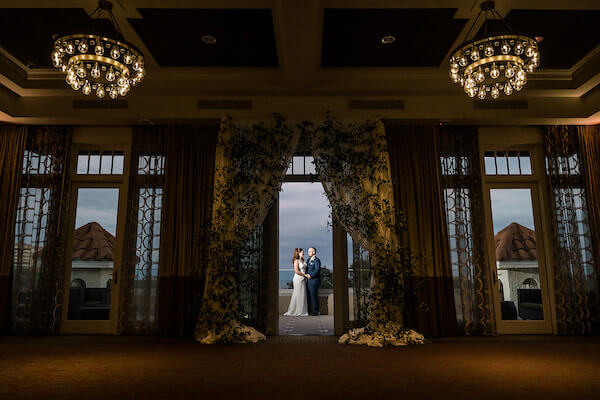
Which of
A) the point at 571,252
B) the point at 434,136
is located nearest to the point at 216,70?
the point at 434,136

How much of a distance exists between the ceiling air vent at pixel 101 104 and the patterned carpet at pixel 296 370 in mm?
3374

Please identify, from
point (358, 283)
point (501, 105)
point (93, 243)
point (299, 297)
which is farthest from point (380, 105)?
point (299, 297)

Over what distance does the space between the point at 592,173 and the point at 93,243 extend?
7943 millimetres

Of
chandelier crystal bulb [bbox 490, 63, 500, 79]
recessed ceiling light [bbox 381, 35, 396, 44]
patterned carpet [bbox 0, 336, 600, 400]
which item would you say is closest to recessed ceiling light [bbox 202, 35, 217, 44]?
recessed ceiling light [bbox 381, 35, 396, 44]

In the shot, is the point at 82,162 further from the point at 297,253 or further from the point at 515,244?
the point at 515,244

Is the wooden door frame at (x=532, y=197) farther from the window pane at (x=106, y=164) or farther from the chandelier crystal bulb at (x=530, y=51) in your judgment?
the window pane at (x=106, y=164)

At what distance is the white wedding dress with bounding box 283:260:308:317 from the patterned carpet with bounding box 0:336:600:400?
3.95 metres

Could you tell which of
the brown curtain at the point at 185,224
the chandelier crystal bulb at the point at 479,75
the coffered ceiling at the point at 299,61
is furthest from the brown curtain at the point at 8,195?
the chandelier crystal bulb at the point at 479,75

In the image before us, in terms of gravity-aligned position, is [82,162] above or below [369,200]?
above

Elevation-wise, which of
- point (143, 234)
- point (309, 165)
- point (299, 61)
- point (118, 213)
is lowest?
point (143, 234)

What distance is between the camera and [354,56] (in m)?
5.55

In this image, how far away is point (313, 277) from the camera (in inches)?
363

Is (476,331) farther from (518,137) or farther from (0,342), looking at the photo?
(0,342)

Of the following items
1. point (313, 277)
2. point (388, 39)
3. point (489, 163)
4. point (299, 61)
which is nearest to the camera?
point (388, 39)
